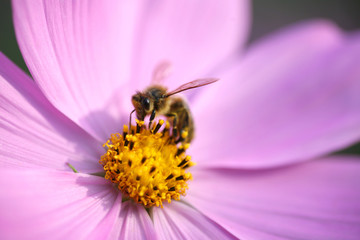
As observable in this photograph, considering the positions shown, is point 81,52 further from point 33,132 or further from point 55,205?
point 55,205

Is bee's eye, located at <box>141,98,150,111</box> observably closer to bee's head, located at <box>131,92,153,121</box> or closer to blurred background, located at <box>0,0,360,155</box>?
bee's head, located at <box>131,92,153,121</box>

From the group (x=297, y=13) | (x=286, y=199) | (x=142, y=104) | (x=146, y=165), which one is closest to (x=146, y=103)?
(x=142, y=104)

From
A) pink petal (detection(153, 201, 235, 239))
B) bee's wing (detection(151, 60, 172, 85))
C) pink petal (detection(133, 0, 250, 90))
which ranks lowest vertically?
pink petal (detection(153, 201, 235, 239))

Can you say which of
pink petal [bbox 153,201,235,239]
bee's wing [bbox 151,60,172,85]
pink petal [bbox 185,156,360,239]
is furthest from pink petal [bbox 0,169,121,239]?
bee's wing [bbox 151,60,172,85]

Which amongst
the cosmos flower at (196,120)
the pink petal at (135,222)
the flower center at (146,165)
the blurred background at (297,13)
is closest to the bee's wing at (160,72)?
the cosmos flower at (196,120)

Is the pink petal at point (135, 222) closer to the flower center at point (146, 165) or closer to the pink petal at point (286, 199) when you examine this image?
the flower center at point (146, 165)

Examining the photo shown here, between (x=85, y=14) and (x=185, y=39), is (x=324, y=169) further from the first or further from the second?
(x=85, y=14)
